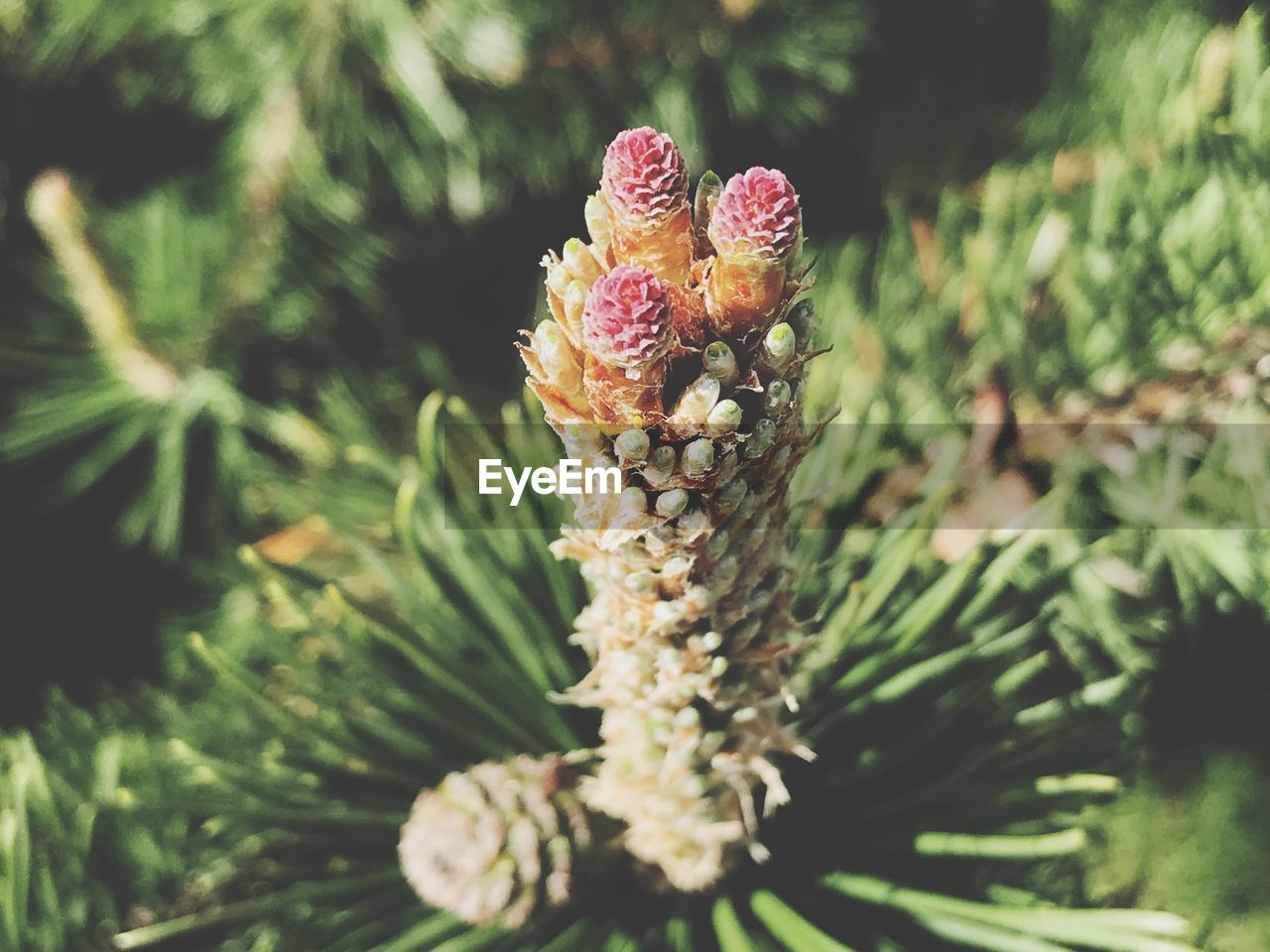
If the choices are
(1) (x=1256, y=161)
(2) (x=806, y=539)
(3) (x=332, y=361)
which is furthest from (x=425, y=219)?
(1) (x=1256, y=161)

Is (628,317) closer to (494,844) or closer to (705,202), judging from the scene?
(705,202)

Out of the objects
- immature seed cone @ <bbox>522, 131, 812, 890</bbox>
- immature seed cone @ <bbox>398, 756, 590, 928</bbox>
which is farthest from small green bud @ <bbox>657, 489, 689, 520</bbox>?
immature seed cone @ <bbox>398, 756, 590, 928</bbox>

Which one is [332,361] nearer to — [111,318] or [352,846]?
[111,318]

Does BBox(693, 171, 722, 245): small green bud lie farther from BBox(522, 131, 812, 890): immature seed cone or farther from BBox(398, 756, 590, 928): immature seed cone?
BBox(398, 756, 590, 928): immature seed cone

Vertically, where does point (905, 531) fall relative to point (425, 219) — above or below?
below

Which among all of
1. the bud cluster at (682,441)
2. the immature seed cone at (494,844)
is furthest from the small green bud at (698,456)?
the immature seed cone at (494,844)
